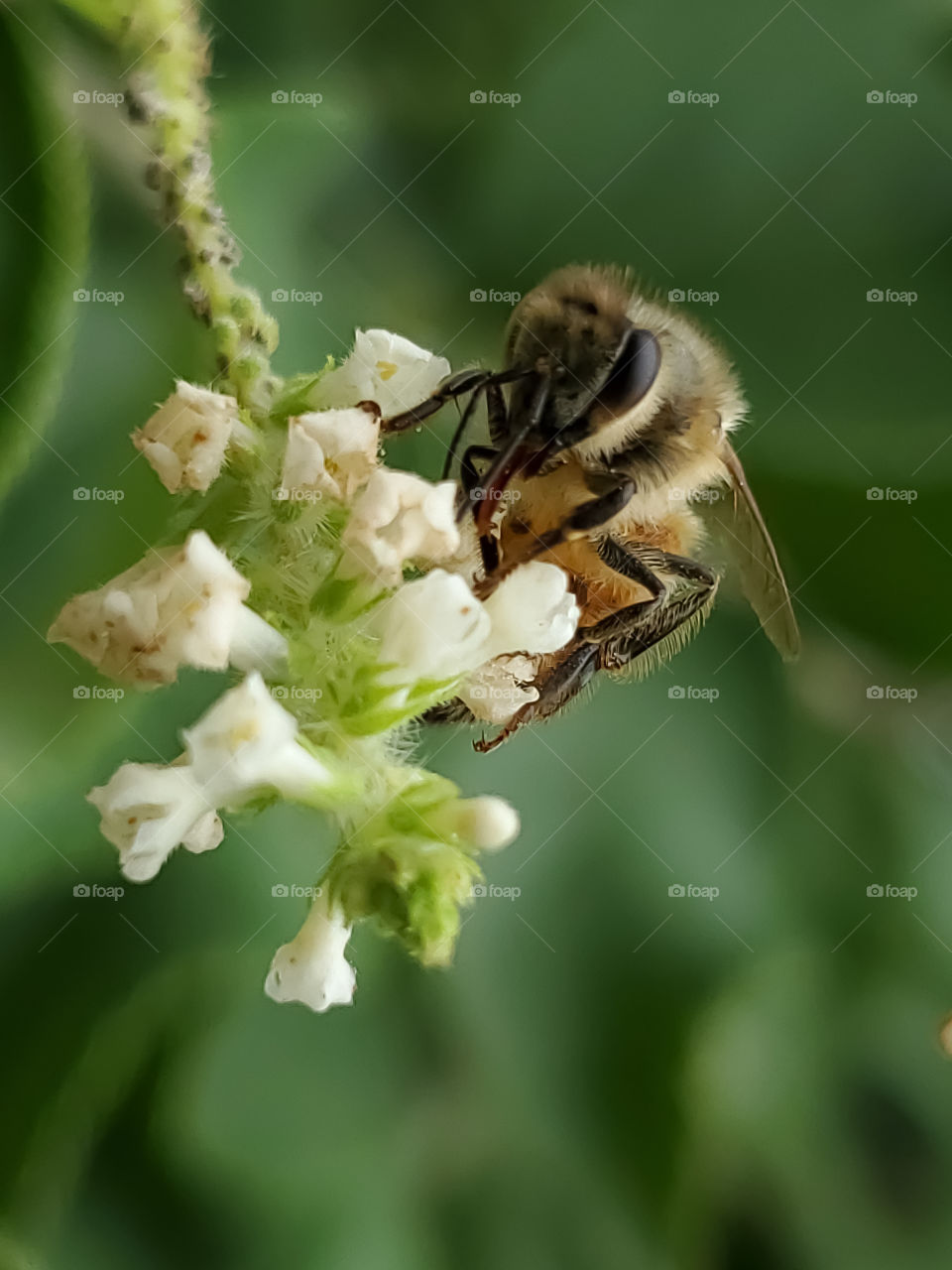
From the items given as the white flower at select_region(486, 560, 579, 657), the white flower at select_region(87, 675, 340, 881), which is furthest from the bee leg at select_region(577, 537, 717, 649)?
the white flower at select_region(87, 675, 340, 881)

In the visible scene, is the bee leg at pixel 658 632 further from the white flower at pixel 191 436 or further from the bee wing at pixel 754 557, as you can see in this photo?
the white flower at pixel 191 436

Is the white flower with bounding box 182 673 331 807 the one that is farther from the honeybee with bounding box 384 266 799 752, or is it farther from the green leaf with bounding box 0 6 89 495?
the green leaf with bounding box 0 6 89 495

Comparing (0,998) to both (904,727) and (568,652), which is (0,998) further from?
(904,727)

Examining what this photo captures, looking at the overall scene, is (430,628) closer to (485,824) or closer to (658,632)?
(485,824)

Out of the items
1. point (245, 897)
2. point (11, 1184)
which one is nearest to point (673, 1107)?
point (245, 897)

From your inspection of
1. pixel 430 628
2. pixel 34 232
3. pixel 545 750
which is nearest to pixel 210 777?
pixel 430 628
